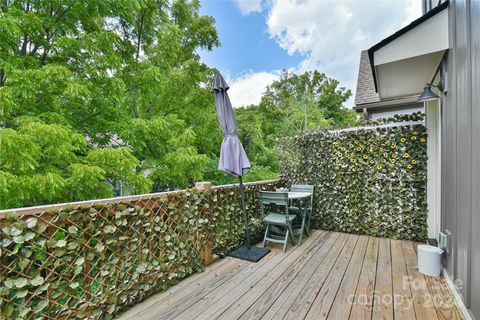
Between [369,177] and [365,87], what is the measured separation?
5.45 meters

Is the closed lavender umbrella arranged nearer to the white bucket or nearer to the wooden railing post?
the wooden railing post

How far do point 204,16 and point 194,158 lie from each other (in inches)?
208

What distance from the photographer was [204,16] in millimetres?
7457

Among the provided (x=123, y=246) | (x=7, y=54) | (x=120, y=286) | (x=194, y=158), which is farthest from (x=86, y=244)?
(x=7, y=54)

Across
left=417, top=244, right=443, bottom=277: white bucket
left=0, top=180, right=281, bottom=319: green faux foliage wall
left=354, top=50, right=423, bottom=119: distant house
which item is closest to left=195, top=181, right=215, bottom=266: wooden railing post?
left=0, top=180, right=281, bottom=319: green faux foliage wall

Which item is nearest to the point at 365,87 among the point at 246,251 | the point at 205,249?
the point at 246,251

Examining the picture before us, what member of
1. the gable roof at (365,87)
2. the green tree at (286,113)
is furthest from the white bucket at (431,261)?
the green tree at (286,113)

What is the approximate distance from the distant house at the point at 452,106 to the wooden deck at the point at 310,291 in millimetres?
400

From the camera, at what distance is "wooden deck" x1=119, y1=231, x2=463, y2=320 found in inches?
85.4

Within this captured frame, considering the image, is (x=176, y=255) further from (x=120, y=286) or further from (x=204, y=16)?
(x=204, y=16)

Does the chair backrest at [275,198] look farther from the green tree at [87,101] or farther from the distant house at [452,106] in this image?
the distant house at [452,106]

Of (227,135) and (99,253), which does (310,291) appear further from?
(227,135)

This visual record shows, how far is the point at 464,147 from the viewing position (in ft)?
6.88

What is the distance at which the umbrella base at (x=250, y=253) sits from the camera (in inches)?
137
